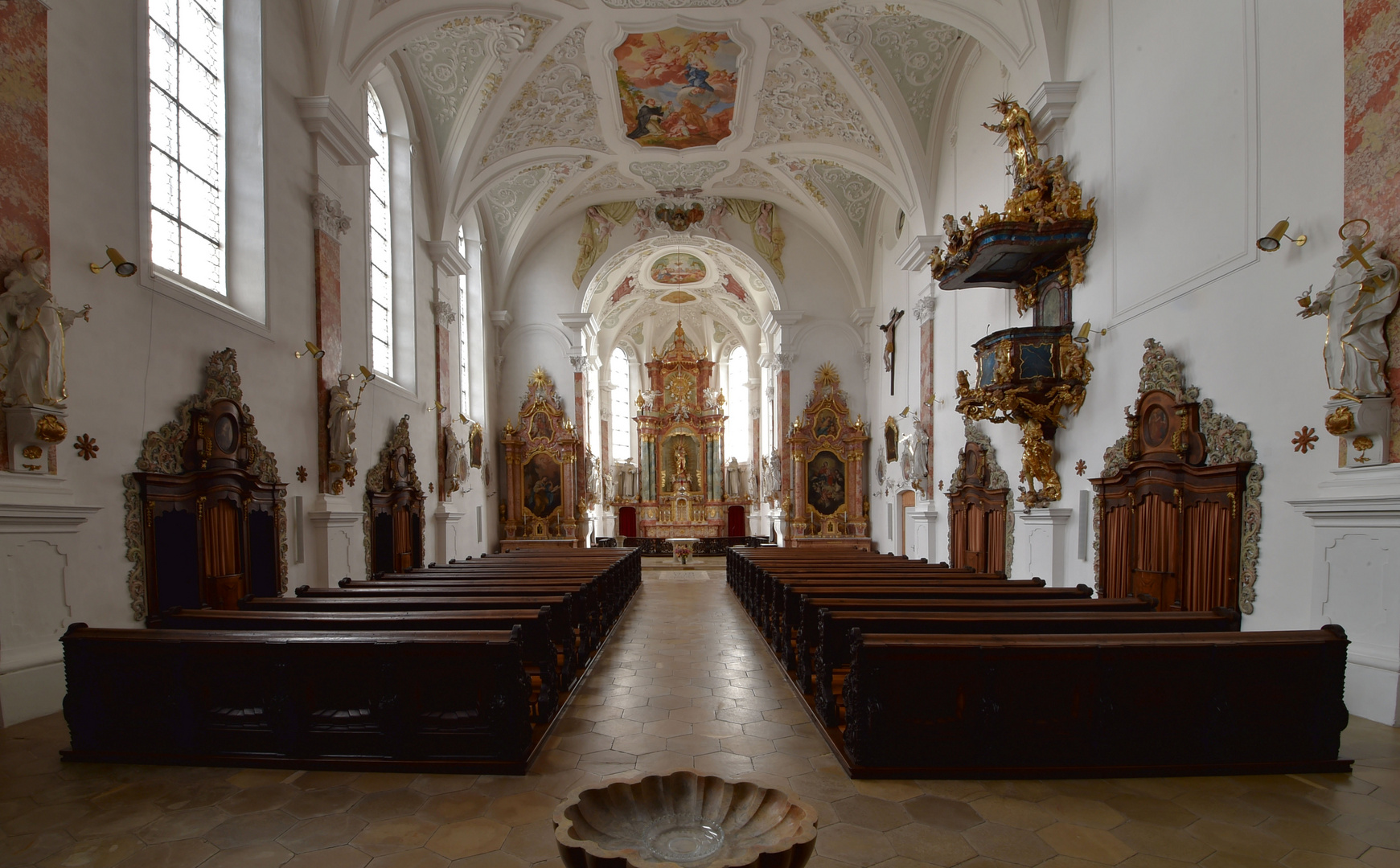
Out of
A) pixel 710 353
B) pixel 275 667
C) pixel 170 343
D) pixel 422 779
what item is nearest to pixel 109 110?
pixel 170 343

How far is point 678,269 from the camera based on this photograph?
2369 cm

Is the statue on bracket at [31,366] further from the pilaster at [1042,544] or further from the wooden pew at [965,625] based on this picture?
the pilaster at [1042,544]

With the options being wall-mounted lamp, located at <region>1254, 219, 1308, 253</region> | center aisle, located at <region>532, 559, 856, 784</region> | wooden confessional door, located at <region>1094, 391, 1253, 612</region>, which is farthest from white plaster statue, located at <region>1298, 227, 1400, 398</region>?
center aisle, located at <region>532, 559, 856, 784</region>

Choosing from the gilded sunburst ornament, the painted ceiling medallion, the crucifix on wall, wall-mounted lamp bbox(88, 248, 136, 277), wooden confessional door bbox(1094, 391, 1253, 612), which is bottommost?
wooden confessional door bbox(1094, 391, 1253, 612)

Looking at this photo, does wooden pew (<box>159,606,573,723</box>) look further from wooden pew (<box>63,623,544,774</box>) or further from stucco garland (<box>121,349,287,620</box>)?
stucco garland (<box>121,349,287,620</box>)

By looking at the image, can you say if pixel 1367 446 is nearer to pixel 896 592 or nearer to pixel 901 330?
pixel 896 592

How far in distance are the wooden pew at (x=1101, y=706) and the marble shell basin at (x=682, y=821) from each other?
1.80 meters

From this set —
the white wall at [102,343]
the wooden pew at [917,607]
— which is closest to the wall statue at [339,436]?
the white wall at [102,343]

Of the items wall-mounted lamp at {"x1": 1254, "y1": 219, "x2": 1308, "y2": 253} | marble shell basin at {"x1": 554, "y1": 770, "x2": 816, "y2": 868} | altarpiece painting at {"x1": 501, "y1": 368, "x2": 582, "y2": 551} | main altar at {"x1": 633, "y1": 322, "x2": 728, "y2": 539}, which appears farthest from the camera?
main altar at {"x1": 633, "y1": 322, "x2": 728, "y2": 539}

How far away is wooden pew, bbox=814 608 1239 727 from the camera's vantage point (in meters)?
5.09

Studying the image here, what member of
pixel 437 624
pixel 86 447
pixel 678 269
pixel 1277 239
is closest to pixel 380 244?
pixel 86 447

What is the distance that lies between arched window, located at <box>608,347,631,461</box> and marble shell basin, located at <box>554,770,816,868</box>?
2489 cm

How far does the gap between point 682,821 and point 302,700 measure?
290 cm

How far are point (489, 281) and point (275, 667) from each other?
629 inches
